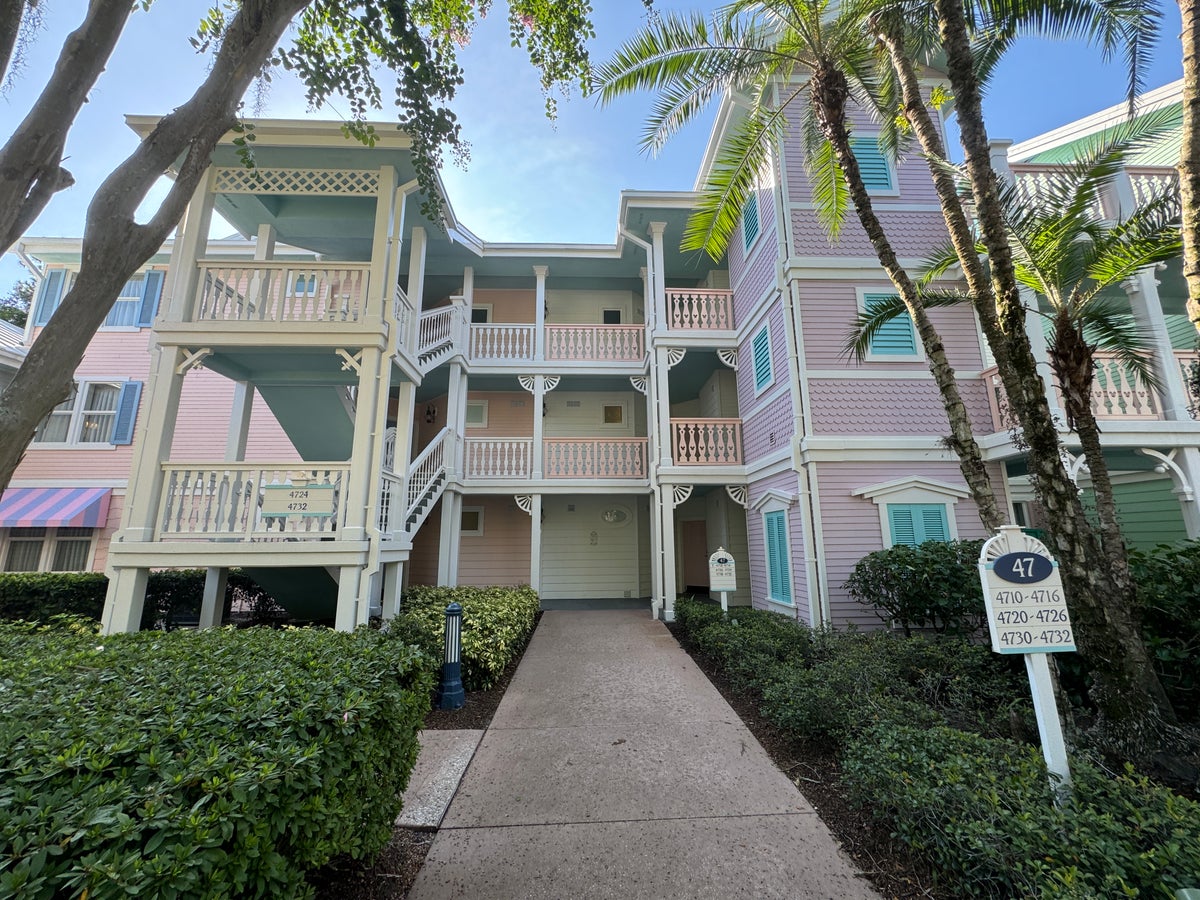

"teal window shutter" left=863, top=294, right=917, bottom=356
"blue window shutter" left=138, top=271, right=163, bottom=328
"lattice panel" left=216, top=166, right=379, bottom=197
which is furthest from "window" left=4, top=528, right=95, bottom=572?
"teal window shutter" left=863, top=294, right=917, bottom=356

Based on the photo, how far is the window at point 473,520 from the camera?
12508 millimetres

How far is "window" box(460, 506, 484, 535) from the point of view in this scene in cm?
1251

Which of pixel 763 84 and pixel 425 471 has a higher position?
pixel 763 84

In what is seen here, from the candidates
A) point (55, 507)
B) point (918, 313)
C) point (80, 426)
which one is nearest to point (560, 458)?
point (918, 313)

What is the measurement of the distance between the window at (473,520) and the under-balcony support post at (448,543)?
6.71 feet

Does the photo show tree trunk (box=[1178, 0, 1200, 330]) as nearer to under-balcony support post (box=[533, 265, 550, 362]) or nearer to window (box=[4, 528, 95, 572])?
under-balcony support post (box=[533, 265, 550, 362])

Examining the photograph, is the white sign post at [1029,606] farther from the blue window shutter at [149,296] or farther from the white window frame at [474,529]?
the blue window shutter at [149,296]

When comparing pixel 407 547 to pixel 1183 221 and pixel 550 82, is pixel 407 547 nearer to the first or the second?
pixel 550 82

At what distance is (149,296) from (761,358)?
14187mm

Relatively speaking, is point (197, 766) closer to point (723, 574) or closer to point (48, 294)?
point (723, 574)

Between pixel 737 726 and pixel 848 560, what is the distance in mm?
3710

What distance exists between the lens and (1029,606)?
113 inches

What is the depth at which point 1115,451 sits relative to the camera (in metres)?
7.69

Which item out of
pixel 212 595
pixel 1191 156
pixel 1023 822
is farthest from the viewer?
pixel 212 595
